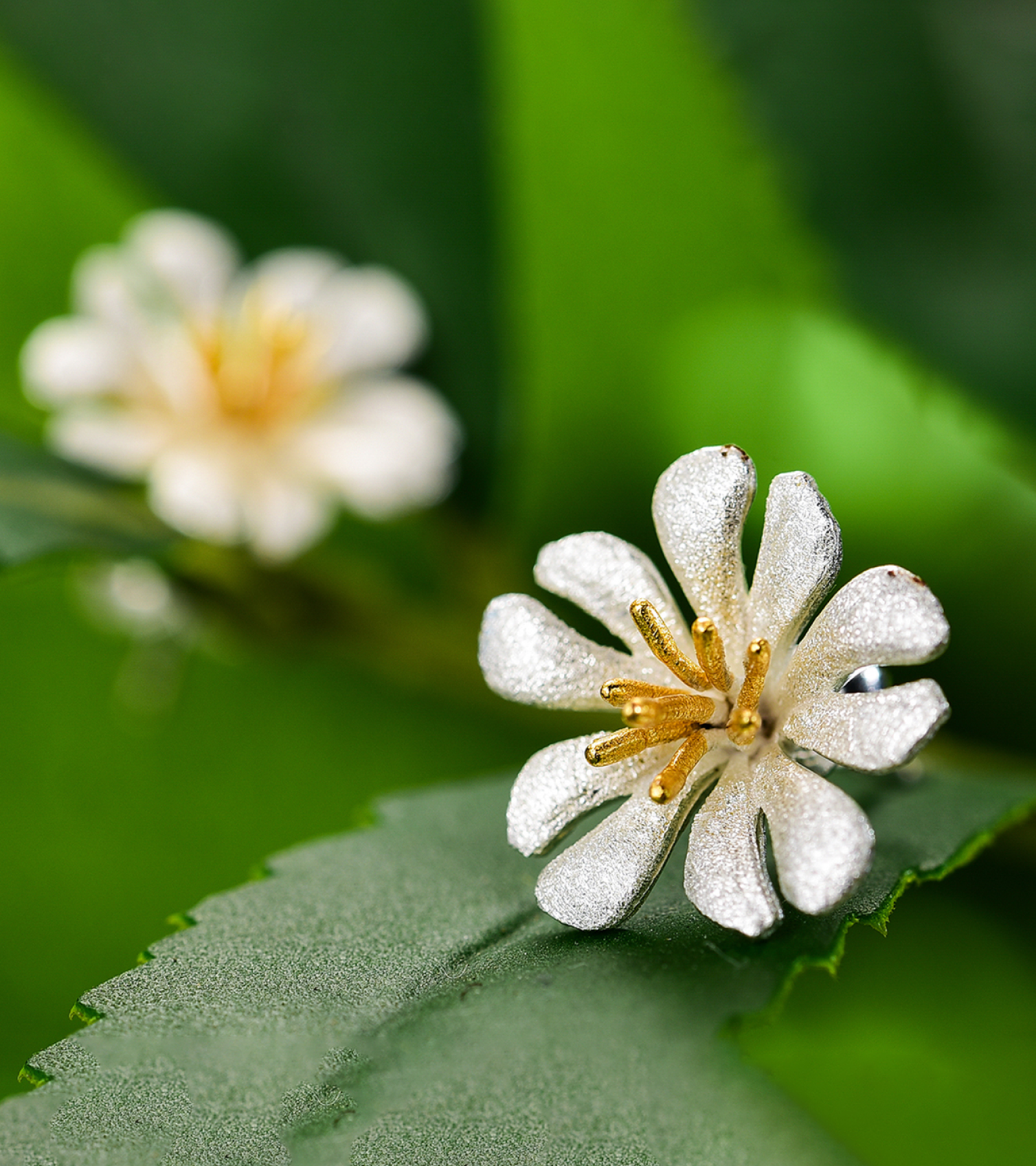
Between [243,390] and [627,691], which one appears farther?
[243,390]

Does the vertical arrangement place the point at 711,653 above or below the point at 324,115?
below

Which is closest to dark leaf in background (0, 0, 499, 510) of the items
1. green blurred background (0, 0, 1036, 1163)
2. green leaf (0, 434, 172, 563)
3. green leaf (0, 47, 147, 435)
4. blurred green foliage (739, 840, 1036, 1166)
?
green blurred background (0, 0, 1036, 1163)

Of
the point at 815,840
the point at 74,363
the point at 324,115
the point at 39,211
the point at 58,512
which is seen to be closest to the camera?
the point at 815,840

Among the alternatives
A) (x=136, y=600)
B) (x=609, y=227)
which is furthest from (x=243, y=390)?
(x=609, y=227)

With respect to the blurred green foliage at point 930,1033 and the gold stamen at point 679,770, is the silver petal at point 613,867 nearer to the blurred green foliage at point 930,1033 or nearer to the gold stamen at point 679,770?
the gold stamen at point 679,770

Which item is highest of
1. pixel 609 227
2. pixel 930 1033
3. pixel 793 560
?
pixel 609 227

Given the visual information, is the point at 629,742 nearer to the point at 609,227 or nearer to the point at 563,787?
the point at 563,787

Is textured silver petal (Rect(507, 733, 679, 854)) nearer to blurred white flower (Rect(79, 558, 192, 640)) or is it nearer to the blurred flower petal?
blurred white flower (Rect(79, 558, 192, 640))
